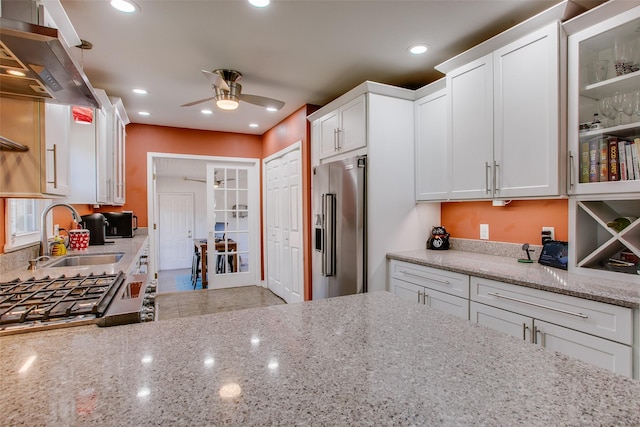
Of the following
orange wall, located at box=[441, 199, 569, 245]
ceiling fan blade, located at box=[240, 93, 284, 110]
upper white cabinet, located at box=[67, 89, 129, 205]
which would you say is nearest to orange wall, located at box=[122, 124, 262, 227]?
upper white cabinet, located at box=[67, 89, 129, 205]

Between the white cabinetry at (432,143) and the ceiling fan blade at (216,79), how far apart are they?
1708 millimetres

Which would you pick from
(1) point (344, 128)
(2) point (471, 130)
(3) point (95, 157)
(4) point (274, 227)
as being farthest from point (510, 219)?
(3) point (95, 157)

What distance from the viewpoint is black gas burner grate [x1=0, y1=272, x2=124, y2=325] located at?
1050 millimetres

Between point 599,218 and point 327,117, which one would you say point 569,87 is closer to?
point 599,218

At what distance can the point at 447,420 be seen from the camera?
0.55 metres

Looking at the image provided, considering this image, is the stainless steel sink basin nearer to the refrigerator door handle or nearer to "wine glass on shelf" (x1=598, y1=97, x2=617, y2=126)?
the refrigerator door handle

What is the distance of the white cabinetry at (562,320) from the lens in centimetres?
140

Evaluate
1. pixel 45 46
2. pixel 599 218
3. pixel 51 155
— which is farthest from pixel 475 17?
pixel 51 155

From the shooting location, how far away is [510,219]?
98.4 inches

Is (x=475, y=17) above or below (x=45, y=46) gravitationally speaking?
above

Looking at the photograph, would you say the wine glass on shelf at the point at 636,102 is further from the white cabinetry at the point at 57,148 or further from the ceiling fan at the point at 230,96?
the white cabinetry at the point at 57,148

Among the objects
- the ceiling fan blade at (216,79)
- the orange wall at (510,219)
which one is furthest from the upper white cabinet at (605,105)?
the ceiling fan blade at (216,79)

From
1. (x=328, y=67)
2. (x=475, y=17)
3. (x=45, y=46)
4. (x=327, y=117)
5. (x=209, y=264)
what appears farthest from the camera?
(x=209, y=264)

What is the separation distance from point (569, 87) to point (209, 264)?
472cm
